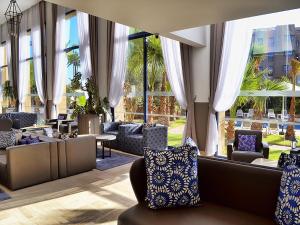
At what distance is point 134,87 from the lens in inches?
316

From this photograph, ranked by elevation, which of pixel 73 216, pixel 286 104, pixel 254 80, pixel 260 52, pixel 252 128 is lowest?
pixel 73 216

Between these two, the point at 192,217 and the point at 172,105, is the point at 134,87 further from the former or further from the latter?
the point at 192,217

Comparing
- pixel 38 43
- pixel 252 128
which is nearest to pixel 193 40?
pixel 252 128

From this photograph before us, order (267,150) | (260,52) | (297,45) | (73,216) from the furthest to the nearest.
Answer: (260,52) < (297,45) < (267,150) < (73,216)

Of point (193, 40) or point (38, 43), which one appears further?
point (38, 43)

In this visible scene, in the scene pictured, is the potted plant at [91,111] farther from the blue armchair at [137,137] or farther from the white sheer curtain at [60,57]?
the white sheer curtain at [60,57]

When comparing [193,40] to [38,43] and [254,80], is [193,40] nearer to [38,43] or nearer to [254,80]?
[254,80]

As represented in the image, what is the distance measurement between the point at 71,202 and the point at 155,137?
9.67 ft

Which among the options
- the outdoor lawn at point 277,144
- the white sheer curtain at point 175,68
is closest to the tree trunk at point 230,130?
the outdoor lawn at point 277,144

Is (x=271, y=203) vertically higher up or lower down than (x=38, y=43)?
lower down

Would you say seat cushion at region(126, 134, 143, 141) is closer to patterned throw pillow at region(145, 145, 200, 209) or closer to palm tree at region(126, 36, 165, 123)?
palm tree at region(126, 36, 165, 123)

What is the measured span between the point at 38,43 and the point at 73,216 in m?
10.2

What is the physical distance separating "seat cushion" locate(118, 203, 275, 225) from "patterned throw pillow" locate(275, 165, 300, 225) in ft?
0.59

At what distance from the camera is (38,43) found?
1151cm
